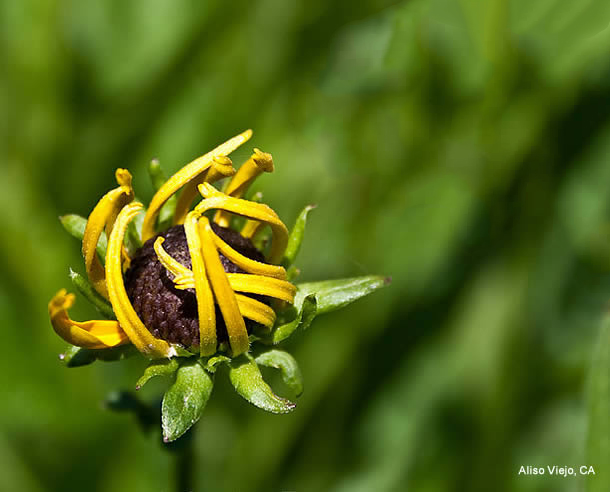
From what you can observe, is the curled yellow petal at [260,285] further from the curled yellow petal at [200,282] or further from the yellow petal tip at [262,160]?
the yellow petal tip at [262,160]

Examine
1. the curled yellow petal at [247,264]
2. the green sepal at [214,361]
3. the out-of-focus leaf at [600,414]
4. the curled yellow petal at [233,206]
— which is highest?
the curled yellow petal at [233,206]

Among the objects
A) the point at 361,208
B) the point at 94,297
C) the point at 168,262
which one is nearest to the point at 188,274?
the point at 168,262

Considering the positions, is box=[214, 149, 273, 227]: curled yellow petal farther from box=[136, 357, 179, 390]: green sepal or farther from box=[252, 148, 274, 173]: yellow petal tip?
box=[136, 357, 179, 390]: green sepal

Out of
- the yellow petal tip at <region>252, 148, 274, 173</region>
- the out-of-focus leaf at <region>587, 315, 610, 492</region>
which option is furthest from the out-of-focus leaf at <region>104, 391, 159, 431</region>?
the out-of-focus leaf at <region>587, 315, 610, 492</region>

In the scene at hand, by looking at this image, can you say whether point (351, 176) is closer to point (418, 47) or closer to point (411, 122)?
point (411, 122)

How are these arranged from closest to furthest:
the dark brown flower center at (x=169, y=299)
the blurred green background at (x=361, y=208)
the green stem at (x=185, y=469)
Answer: the dark brown flower center at (x=169, y=299)
the green stem at (x=185, y=469)
the blurred green background at (x=361, y=208)

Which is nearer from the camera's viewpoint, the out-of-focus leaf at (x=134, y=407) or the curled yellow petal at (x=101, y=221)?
the curled yellow petal at (x=101, y=221)

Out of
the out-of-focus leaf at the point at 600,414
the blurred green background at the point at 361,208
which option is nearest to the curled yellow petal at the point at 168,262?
the out-of-focus leaf at the point at 600,414

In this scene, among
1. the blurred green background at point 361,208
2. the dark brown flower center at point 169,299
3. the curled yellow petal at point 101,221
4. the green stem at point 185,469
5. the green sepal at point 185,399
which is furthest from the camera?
the blurred green background at point 361,208
